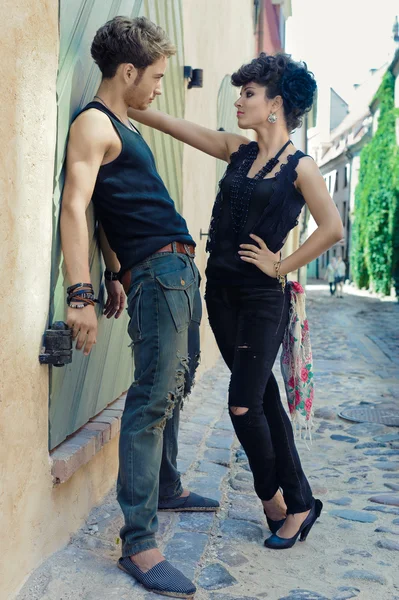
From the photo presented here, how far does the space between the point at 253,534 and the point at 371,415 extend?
9.96 feet

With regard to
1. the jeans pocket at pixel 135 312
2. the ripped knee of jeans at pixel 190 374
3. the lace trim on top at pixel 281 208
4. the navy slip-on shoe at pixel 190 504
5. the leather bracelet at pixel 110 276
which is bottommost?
the navy slip-on shoe at pixel 190 504

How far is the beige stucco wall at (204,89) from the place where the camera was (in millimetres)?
6543

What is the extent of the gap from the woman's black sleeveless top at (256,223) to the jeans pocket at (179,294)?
34 centimetres

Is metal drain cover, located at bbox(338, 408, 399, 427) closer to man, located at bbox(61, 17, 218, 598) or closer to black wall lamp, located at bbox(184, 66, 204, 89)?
black wall lamp, located at bbox(184, 66, 204, 89)

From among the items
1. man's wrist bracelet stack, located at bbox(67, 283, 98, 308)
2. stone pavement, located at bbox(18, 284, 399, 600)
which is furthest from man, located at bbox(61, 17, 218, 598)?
stone pavement, located at bbox(18, 284, 399, 600)

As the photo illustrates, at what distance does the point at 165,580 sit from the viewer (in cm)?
276

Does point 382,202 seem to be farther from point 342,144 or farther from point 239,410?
point 239,410

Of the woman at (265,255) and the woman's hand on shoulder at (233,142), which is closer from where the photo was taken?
the woman at (265,255)

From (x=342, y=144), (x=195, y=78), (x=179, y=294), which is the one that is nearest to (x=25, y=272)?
(x=179, y=294)

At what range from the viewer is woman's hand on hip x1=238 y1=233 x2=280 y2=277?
10.3 ft

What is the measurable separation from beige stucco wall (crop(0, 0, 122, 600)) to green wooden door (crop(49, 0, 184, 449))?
107 mm

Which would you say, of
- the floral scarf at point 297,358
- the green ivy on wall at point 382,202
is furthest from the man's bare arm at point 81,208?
the green ivy on wall at point 382,202

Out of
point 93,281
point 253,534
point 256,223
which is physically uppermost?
point 256,223

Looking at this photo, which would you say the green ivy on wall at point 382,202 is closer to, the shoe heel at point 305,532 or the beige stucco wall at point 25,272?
the shoe heel at point 305,532
